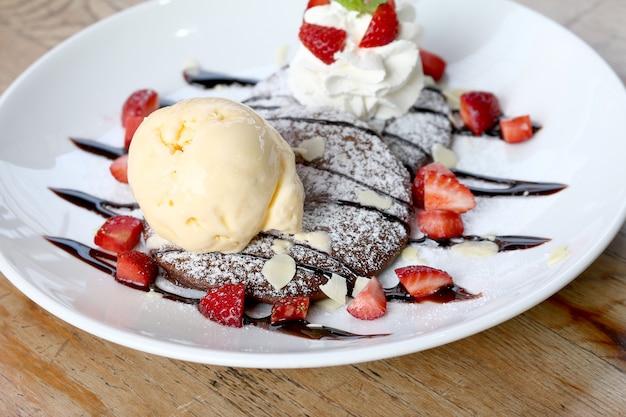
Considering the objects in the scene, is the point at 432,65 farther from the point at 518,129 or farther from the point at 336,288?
the point at 336,288

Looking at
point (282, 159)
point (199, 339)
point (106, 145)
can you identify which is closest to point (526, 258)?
point (282, 159)

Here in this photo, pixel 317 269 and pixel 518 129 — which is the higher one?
pixel 518 129

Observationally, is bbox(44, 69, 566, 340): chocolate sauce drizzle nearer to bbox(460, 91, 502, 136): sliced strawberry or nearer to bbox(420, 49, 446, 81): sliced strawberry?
bbox(460, 91, 502, 136): sliced strawberry

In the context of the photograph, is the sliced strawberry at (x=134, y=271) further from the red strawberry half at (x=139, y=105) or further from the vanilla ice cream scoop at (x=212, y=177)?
the red strawberry half at (x=139, y=105)

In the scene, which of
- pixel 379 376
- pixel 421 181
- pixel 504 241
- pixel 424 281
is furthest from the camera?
pixel 421 181

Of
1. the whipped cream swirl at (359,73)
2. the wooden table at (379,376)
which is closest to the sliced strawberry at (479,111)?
the whipped cream swirl at (359,73)

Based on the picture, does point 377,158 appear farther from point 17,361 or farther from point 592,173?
point 17,361

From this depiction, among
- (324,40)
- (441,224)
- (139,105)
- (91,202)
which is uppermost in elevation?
(324,40)

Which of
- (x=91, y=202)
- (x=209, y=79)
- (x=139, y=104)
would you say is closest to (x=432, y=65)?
(x=209, y=79)
